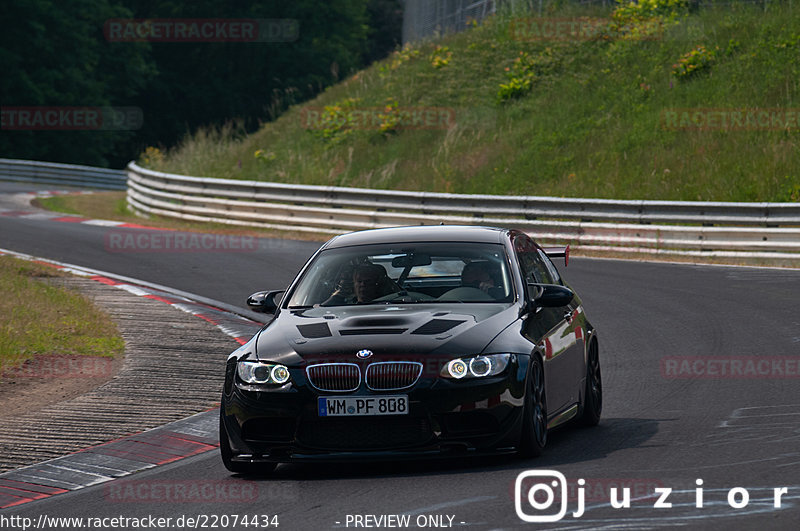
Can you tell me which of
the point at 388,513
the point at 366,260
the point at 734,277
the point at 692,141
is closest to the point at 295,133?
the point at 692,141

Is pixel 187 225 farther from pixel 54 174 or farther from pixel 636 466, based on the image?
pixel 636 466

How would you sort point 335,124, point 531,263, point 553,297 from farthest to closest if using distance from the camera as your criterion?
point 335,124
point 531,263
point 553,297

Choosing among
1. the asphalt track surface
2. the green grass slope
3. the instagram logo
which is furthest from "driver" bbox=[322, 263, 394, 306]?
the green grass slope

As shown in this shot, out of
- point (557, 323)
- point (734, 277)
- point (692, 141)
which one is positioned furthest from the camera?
point (692, 141)

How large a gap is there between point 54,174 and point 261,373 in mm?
41470

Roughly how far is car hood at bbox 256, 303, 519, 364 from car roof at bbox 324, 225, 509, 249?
2.73 feet

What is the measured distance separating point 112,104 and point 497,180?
37.8m

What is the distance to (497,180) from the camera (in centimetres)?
2981

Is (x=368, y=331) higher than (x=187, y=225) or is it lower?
higher

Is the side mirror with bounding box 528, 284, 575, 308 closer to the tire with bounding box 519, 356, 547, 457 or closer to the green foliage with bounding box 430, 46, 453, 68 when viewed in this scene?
the tire with bounding box 519, 356, 547, 457

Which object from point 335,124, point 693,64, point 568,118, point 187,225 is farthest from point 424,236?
point 335,124

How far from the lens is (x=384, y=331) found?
7691 mm

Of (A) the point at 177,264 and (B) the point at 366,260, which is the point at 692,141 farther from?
(B) the point at 366,260

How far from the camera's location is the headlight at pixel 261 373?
753cm
